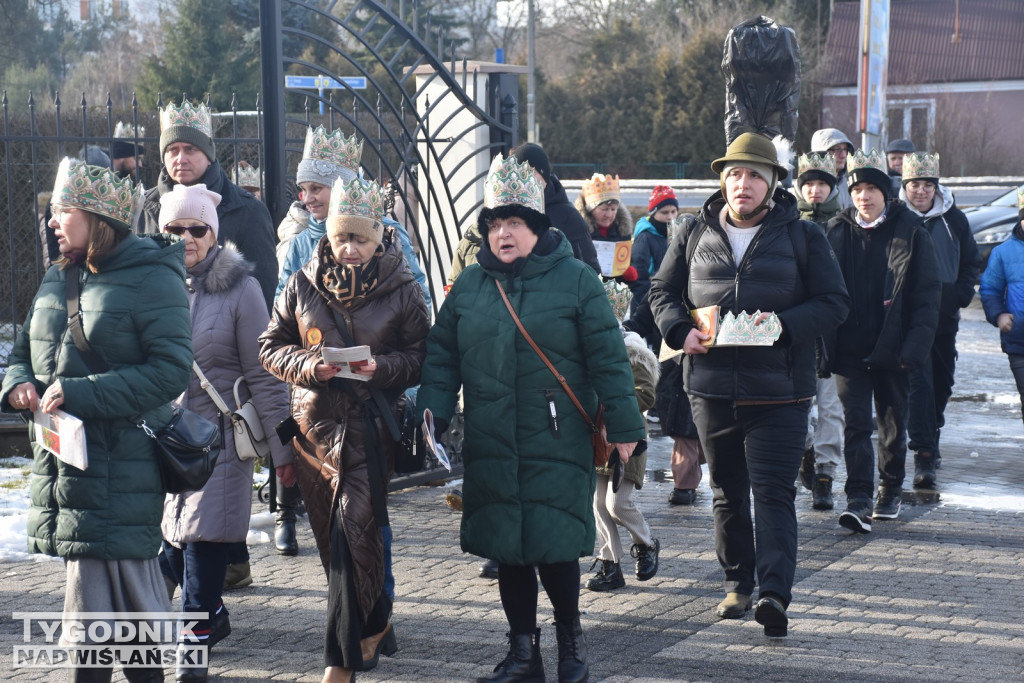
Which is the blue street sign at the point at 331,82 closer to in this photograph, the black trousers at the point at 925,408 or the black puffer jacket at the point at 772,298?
the black puffer jacket at the point at 772,298

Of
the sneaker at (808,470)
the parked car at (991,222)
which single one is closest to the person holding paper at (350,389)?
the sneaker at (808,470)

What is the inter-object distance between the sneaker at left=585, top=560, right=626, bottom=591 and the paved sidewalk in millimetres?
47

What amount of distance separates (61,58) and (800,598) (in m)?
40.8

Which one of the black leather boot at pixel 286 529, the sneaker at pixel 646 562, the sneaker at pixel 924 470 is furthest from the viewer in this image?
the sneaker at pixel 924 470

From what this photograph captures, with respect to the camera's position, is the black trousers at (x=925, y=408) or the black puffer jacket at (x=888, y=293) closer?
the black puffer jacket at (x=888, y=293)

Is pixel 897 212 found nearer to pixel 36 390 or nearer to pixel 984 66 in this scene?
pixel 36 390

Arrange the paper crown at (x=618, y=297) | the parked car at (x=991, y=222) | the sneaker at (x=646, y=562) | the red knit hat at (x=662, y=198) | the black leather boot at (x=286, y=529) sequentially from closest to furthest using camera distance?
the paper crown at (x=618, y=297), the sneaker at (x=646, y=562), the black leather boot at (x=286, y=529), the red knit hat at (x=662, y=198), the parked car at (x=991, y=222)

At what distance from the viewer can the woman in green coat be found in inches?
165

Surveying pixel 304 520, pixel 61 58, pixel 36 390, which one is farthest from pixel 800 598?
pixel 61 58

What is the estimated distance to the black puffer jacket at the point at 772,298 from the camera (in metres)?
5.49

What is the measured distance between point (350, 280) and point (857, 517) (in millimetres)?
3665

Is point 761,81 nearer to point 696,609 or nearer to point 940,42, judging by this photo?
point 696,609

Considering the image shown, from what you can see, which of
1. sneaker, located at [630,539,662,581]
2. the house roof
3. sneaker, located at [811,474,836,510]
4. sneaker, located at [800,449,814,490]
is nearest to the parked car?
A: sneaker, located at [800,449,814,490]

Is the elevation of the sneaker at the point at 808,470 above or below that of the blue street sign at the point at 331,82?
below
